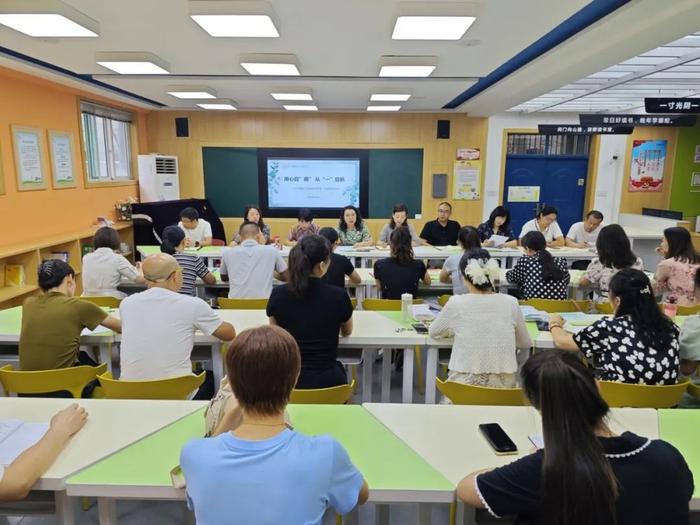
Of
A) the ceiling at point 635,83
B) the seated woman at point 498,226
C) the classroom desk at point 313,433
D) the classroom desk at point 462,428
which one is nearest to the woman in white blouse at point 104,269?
the classroom desk at point 313,433

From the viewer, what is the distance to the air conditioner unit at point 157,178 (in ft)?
25.5

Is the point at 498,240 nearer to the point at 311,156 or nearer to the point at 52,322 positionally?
the point at 311,156

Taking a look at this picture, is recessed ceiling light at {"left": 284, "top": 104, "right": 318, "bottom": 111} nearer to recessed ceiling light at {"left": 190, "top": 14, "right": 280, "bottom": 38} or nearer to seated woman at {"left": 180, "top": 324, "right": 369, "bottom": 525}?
recessed ceiling light at {"left": 190, "top": 14, "right": 280, "bottom": 38}

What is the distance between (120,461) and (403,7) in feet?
9.68

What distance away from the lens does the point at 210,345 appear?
9.98 feet

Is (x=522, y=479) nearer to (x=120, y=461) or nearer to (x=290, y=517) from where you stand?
(x=290, y=517)

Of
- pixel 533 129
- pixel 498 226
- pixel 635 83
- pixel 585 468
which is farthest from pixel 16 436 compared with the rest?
pixel 533 129

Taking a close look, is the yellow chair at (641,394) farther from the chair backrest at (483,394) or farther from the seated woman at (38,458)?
the seated woman at (38,458)

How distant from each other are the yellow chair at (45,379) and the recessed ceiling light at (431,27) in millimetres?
2881

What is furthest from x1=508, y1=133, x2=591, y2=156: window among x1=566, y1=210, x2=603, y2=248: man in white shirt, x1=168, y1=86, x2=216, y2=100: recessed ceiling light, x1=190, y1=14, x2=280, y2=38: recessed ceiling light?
x1=190, y1=14, x2=280, y2=38: recessed ceiling light

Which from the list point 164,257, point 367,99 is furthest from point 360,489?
point 367,99

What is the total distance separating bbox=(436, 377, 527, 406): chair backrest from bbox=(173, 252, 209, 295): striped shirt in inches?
103

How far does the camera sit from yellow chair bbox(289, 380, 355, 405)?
1.98 metres

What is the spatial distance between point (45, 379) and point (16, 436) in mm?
621
